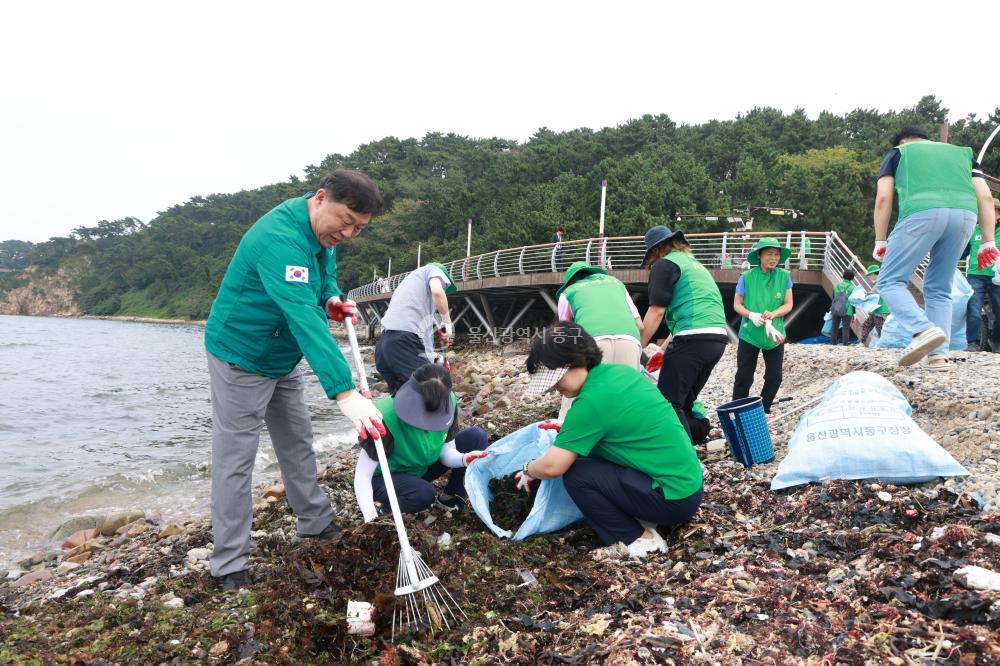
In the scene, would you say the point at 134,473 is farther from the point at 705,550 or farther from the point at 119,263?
the point at 119,263

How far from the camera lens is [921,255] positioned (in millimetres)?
3828

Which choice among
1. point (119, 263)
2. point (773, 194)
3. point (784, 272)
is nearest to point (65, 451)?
point (784, 272)

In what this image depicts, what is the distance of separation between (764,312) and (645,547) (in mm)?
2630

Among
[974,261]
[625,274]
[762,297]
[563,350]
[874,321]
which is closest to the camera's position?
[563,350]

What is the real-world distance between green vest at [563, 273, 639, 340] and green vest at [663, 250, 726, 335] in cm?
33

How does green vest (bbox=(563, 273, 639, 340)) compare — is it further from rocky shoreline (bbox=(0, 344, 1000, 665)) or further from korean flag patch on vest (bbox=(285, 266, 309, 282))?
korean flag patch on vest (bbox=(285, 266, 309, 282))

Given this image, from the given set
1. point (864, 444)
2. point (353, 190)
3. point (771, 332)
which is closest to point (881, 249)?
point (771, 332)

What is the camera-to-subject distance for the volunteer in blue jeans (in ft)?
12.4

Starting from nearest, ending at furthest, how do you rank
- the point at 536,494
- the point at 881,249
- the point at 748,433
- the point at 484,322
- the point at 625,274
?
the point at 536,494 → the point at 748,433 → the point at 881,249 → the point at 625,274 → the point at 484,322

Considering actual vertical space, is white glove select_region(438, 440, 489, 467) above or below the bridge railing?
→ below

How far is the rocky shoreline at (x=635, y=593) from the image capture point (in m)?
1.77

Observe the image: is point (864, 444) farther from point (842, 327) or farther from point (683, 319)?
point (842, 327)

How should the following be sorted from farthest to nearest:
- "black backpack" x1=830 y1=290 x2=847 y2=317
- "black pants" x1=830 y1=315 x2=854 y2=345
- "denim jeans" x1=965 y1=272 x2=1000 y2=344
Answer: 1. "black pants" x1=830 y1=315 x2=854 y2=345
2. "black backpack" x1=830 y1=290 x2=847 y2=317
3. "denim jeans" x1=965 y1=272 x2=1000 y2=344

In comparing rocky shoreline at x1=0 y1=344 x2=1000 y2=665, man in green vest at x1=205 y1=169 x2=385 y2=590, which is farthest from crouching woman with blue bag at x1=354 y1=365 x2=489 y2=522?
man in green vest at x1=205 y1=169 x2=385 y2=590
